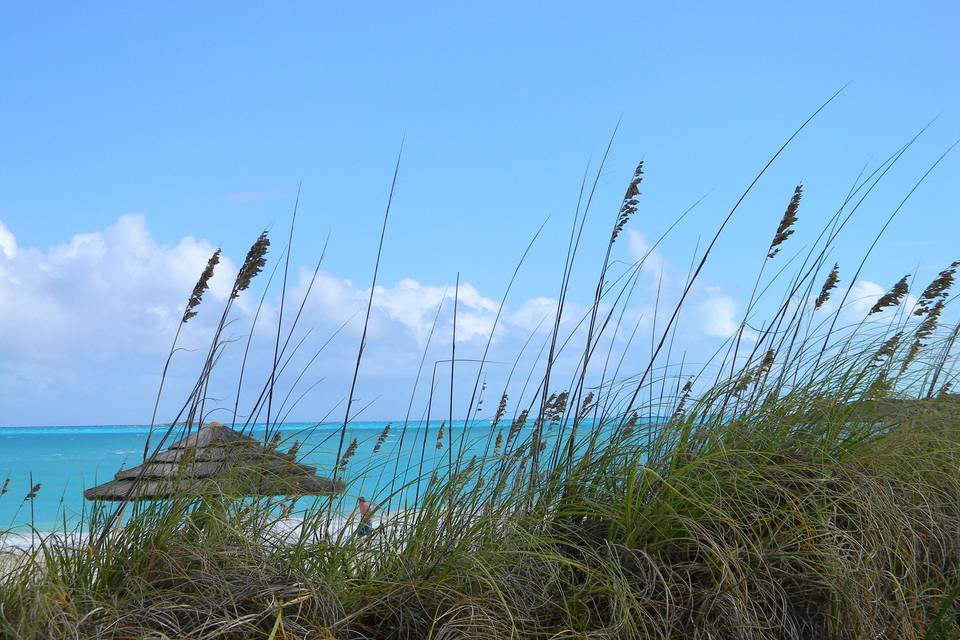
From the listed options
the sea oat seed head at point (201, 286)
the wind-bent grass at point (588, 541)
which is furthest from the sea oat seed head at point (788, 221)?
the sea oat seed head at point (201, 286)

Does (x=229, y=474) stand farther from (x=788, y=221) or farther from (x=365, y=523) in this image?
(x=788, y=221)

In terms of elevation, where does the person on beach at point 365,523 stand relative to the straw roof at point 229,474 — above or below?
below

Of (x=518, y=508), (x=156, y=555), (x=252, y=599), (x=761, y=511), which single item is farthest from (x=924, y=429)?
(x=156, y=555)

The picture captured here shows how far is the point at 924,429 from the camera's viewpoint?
283 centimetres

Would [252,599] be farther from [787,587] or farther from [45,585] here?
[787,587]

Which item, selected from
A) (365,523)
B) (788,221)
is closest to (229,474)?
(365,523)

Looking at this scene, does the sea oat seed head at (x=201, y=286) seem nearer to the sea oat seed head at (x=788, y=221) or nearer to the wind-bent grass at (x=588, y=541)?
the wind-bent grass at (x=588, y=541)

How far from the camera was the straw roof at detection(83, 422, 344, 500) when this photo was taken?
84.5 inches

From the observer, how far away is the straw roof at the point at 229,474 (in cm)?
215

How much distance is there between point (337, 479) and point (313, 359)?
473 millimetres

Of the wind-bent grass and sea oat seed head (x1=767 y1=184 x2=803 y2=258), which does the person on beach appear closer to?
the wind-bent grass

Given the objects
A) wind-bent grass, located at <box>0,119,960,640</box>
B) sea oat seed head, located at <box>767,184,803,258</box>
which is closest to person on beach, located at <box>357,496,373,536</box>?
wind-bent grass, located at <box>0,119,960,640</box>

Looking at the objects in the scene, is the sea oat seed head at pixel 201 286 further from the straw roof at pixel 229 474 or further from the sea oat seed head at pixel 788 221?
the sea oat seed head at pixel 788 221

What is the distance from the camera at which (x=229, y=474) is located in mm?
2225
